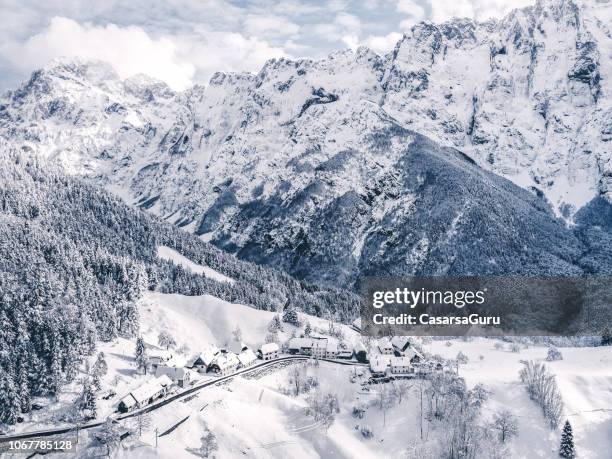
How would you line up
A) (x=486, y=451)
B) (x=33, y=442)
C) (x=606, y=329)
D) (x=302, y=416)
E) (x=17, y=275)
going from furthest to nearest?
(x=606, y=329) < (x=17, y=275) < (x=302, y=416) < (x=486, y=451) < (x=33, y=442)

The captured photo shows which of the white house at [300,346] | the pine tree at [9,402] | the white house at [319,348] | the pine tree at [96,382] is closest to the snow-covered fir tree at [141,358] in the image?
the pine tree at [96,382]

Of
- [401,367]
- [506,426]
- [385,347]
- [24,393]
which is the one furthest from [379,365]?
[24,393]

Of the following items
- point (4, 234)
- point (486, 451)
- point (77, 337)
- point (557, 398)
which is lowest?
point (486, 451)

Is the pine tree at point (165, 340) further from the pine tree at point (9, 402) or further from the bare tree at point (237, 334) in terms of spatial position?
the pine tree at point (9, 402)

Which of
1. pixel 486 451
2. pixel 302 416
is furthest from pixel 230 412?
pixel 486 451

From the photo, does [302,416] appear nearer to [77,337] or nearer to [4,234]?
[77,337]

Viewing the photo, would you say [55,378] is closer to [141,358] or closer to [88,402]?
[88,402]

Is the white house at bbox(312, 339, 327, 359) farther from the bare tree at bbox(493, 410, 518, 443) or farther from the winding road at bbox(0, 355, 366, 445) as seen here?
the bare tree at bbox(493, 410, 518, 443)
